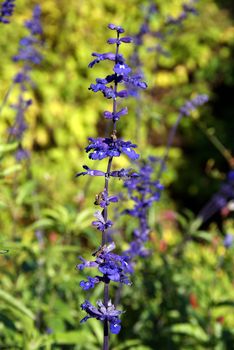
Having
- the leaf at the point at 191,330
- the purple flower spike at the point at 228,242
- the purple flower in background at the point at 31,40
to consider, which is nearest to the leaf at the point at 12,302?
the leaf at the point at 191,330

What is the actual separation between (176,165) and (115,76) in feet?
26.5

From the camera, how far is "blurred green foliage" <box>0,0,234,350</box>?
13.6 ft

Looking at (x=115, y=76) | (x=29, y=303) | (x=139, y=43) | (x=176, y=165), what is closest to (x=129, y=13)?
(x=176, y=165)

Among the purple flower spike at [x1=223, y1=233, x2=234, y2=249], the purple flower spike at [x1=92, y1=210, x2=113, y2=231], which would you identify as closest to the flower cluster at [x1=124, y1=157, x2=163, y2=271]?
the purple flower spike at [x1=92, y1=210, x2=113, y2=231]

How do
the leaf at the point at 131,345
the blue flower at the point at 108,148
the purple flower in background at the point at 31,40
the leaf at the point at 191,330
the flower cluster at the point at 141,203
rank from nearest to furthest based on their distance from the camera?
the blue flower at the point at 108,148 → the flower cluster at the point at 141,203 → the leaf at the point at 131,345 → the leaf at the point at 191,330 → the purple flower in background at the point at 31,40

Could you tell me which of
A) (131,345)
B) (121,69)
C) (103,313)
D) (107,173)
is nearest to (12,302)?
(131,345)

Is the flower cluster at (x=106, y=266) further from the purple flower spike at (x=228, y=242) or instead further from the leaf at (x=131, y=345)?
the purple flower spike at (x=228, y=242)

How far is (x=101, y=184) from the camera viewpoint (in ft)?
27.3

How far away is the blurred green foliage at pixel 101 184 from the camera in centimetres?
413

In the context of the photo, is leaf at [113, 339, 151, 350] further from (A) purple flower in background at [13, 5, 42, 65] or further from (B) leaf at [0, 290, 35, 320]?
(A) purple flower in background at [13, 5, 42, 65]

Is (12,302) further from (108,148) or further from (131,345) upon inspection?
(108,148)

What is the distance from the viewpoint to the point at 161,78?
9961 millimetres

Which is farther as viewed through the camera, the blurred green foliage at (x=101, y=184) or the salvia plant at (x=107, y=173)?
the blurred green foliage at (x=101, y=184)

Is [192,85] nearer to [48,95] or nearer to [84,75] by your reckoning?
[84,75]
